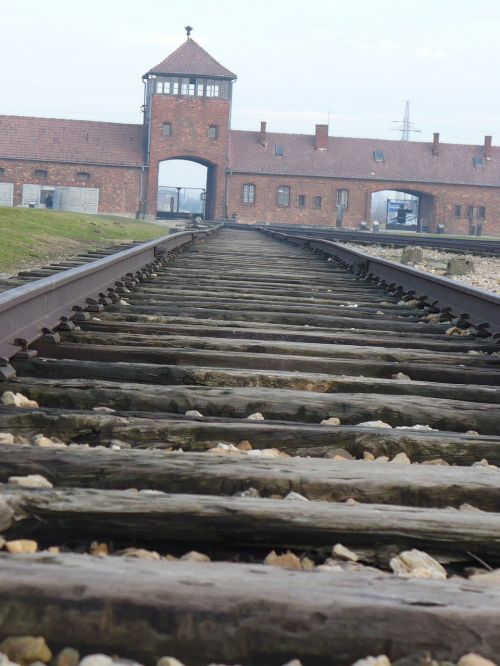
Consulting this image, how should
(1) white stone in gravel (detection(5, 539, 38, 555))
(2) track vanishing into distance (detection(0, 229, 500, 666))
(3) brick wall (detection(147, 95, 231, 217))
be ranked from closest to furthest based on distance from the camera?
(2) track vanishing into distance (detection(0, 229, 500, 666)), (1) white stone in gravel (detection(5, 539, 38, 555)), (3) brick wall (detection(147, 95, 231, 217))

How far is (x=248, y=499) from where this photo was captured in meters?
2.00

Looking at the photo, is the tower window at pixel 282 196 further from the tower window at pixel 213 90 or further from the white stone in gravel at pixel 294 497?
the white stone in gravel at pixel 294 497

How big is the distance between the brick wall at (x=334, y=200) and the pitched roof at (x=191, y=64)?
6.72 m

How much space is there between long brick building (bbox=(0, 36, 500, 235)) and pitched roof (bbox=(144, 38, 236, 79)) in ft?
0.20

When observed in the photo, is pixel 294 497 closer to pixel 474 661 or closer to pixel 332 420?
pixel 474 661

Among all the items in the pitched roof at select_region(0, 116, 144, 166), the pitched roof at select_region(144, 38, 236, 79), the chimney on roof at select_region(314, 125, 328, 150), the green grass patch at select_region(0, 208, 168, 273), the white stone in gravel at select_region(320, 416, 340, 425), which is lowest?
the white stone in gravel at select_region(320, 416, 340, 425)

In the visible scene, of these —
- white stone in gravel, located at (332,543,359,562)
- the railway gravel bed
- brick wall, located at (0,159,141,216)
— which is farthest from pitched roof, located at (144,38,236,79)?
white stone in gravel, located at (332,543,359,562)

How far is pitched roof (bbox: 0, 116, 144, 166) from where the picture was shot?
5731cm

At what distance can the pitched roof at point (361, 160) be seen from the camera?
6100cm

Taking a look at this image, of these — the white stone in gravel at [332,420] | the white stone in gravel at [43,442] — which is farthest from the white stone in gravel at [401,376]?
the white stone in gravel at [43,442]

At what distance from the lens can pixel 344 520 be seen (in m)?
1.91

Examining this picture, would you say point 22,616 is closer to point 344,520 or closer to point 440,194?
point 344,520

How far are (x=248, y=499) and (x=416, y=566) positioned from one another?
15.5 inches

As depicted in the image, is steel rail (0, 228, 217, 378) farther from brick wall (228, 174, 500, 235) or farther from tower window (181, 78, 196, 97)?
brick wall (228, 174, 500, 235)
